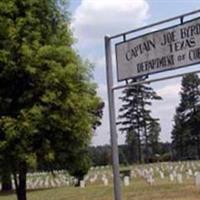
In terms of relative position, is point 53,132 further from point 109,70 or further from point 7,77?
point 109,70

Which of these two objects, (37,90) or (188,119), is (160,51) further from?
(188,119)

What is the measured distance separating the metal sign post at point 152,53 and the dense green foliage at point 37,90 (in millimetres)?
2659

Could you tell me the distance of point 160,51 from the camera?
8.04m

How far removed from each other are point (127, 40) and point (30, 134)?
3301 mm

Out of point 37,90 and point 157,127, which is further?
point 157,127

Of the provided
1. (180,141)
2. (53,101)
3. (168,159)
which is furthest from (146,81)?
(180,141)

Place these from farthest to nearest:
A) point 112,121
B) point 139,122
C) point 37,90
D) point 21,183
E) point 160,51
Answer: point 139,122 < point 21,183 < point 37,90 < point 112,121 < point 160,51

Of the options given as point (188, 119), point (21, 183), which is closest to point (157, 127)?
point (188, 119)

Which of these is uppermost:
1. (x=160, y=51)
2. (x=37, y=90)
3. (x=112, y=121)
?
(x=37, y=90)

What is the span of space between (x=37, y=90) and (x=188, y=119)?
84.3 m

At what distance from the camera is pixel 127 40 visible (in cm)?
855

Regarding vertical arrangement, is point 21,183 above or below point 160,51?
below

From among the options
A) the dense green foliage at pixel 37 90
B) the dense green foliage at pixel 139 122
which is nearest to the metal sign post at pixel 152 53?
the dense green foliage at pixel 37 90

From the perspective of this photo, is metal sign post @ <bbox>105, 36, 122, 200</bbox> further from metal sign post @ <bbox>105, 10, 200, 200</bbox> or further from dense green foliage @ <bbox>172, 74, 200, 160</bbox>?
dense green foliage @ <bbox>172, 74, 200, 160</bbox>
